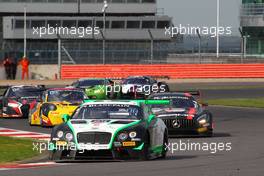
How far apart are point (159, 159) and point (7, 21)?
68.4m

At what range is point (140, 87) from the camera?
39344 mm

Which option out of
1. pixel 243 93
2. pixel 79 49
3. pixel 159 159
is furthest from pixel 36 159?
pixel 79 49

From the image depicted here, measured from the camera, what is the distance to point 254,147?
61.9 ft

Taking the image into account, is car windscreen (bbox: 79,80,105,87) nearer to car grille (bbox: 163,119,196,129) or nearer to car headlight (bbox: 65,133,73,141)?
car grille (bbox: 163,119,196,129)

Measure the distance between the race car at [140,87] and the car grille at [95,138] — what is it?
22.5 metres

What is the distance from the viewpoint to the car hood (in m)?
15.3

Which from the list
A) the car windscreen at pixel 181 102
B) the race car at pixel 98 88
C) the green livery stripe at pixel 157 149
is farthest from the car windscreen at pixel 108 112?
the race car at pixel 98 88

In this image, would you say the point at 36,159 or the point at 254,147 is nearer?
the point at 36,159

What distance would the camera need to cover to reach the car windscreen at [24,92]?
30.8 m

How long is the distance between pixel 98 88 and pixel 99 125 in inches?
834

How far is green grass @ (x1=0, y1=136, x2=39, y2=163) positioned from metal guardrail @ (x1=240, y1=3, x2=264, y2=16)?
57645mm

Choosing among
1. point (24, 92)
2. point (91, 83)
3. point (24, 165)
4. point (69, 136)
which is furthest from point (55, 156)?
point (91, 83)

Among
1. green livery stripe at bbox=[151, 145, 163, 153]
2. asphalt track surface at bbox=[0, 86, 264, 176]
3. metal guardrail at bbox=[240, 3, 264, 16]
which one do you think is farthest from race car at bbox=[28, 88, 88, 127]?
metal guardrail at bbox=[240, 3, 264, 16]

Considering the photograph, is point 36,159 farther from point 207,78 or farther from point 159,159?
point 207,78
